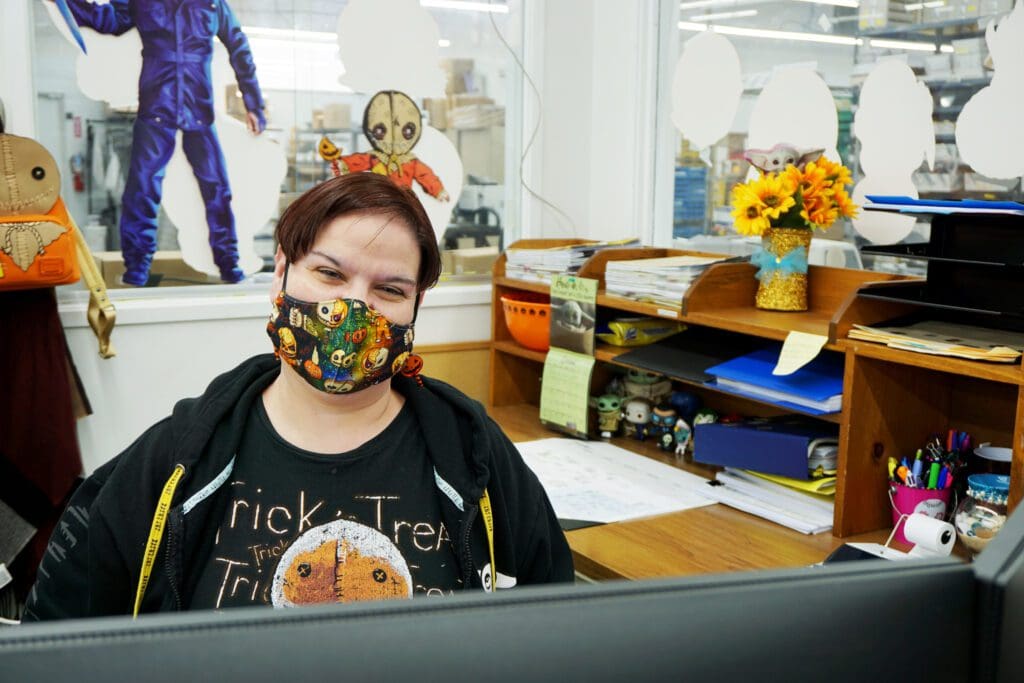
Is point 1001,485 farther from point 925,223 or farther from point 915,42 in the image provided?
point 915,42

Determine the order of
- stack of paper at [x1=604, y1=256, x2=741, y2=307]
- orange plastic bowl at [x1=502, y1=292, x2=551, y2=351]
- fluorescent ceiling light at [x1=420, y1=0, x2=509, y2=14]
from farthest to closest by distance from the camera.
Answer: fluorescent ceiling light at [x1=420, y1=0, x2=509, y2=14] → orange plastic bowl at [x1=502, y1=292, x2=551, y2=351] → stack of paper at [x1=604, y1=256, x2=741, y2=307]

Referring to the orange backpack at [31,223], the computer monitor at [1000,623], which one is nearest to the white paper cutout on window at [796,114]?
the orange backpack at [31,223]

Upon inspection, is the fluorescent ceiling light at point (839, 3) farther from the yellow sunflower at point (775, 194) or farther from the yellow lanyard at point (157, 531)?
the yellow lanyard at point (157, 531)

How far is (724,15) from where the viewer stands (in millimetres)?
2615

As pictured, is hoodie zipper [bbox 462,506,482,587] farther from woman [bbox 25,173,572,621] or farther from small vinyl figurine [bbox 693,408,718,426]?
small vinyl figurine [bbox 693,408,718,426]

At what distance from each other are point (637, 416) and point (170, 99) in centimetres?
137

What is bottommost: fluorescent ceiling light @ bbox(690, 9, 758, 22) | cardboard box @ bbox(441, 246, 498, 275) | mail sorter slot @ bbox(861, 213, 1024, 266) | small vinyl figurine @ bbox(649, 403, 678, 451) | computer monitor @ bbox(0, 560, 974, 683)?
small vinyl figurine @ bbox(649, 403, 678, 451)

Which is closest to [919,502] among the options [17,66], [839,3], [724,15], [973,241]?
[973,241]

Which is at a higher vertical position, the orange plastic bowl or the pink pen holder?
the orange plastic bowl

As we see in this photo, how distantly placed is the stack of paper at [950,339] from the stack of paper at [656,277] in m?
0.48

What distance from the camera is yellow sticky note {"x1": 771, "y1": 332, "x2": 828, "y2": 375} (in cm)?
187

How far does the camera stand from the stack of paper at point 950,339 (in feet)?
5.31

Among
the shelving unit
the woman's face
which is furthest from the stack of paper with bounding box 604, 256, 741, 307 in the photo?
the woman's face

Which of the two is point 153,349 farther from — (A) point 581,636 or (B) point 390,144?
(A) point 581,636
